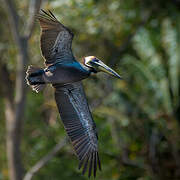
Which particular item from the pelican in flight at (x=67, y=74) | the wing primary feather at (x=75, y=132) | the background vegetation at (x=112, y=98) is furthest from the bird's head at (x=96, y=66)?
the background vegetation at (x=112, y=98)

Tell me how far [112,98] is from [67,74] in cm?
404

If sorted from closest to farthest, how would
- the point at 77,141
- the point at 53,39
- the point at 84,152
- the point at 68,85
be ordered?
the point at 53,39 → the point at 84,152 → the point at 77,141 → the point at 68,85

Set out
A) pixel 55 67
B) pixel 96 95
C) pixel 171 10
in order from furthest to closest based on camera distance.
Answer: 1. pixel 171 10
2. pixel 96 95
3. pixel 55 67

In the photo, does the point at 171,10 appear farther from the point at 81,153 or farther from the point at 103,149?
the point at 81,153

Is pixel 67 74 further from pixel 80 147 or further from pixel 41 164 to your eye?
pixel 41 164

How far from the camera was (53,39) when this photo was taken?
540 centimetres

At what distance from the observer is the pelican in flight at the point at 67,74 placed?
5336mm

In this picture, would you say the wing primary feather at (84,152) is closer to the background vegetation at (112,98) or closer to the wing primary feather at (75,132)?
the wing primary feather at (75,132)

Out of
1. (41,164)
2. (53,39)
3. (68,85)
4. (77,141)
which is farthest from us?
(41,164)

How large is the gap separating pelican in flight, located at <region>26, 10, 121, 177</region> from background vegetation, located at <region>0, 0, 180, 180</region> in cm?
283

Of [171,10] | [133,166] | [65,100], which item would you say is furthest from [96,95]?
[65,100]

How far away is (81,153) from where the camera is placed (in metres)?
5.58

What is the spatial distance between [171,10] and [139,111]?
8.22ft

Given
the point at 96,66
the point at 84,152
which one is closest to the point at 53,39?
the point at 96,66
